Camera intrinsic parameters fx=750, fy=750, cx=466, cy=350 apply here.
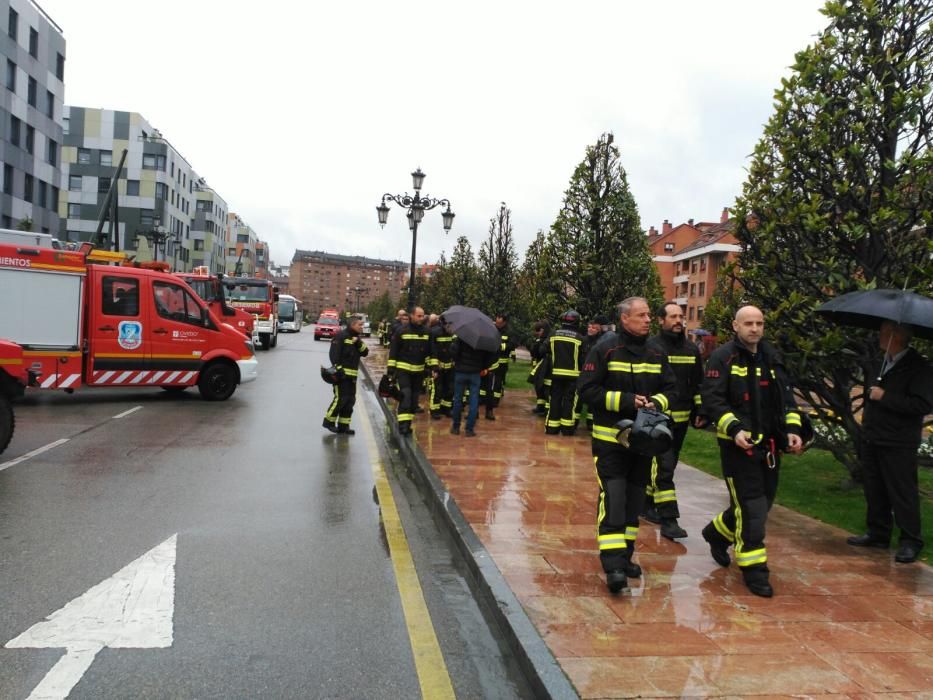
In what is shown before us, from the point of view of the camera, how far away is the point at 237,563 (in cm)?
500

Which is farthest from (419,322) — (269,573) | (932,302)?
(932,302)

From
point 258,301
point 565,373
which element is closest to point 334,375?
point 565,373

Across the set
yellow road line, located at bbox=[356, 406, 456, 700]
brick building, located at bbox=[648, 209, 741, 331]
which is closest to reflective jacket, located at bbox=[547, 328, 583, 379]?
yellow road line, located at bbox=[356, 406, 456, 700]

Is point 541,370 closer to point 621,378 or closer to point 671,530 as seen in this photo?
point 671,530

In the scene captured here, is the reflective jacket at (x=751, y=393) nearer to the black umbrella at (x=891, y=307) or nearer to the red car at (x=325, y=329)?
the black umbrella at (x=891, y=307)

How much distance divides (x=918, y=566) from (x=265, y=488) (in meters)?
5.50

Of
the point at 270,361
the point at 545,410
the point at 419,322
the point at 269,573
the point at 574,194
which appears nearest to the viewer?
the point at 269,573

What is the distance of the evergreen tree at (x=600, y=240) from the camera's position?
12656 mm

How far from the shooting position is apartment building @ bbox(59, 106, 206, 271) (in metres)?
71.4

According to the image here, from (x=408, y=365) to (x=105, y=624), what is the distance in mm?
6553

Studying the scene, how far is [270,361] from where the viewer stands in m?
26.7

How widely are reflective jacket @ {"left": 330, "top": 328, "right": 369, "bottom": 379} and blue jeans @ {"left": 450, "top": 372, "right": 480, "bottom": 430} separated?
4.69 feet

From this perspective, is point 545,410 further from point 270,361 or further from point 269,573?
point 270,361

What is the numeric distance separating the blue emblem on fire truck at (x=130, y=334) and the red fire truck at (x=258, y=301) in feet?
68.9
